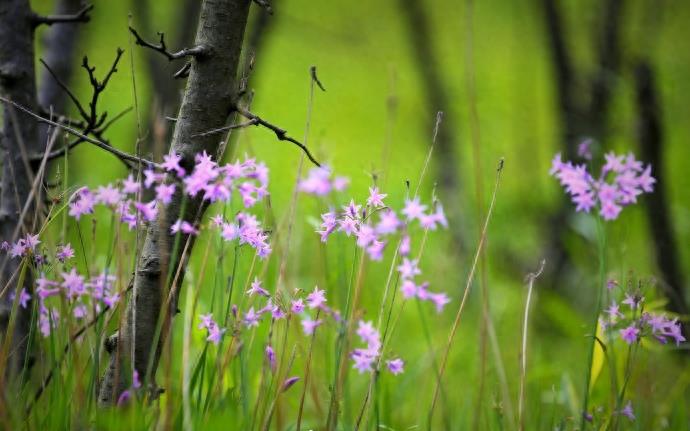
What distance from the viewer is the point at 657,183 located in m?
2.40

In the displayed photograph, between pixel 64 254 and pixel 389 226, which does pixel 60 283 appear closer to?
pixel 64 254

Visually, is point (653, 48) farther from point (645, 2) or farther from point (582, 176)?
point (582, 176)

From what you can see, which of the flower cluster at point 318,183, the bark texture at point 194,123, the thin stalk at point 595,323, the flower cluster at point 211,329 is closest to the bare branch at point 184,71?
the bark texture at point 194,123

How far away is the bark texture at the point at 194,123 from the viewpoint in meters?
1.00

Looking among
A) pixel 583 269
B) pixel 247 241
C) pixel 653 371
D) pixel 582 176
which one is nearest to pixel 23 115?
pixel 247 241

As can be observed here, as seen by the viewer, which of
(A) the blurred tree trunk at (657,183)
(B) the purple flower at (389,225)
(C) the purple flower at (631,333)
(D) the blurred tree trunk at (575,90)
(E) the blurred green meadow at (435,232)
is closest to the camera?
(B) the purple flower at (389,225)

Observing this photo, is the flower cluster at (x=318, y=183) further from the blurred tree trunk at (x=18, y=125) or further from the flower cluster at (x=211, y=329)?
the blurred tree trunk at (x=18, y=125)

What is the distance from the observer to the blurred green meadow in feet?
3.80

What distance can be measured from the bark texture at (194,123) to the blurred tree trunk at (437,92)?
242 centimetres

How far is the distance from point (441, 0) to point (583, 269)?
229 inches

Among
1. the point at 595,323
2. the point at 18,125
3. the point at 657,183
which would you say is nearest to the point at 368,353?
the point at 595,323

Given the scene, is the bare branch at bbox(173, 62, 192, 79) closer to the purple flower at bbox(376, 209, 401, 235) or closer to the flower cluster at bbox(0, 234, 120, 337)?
the flower cluster at bbox(0, 234, 120, 337)

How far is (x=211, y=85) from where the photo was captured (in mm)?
1014

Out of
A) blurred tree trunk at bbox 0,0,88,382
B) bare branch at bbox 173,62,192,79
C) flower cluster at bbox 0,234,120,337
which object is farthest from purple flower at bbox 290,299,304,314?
blurred tree trunk at bbox 0,0,88,382
